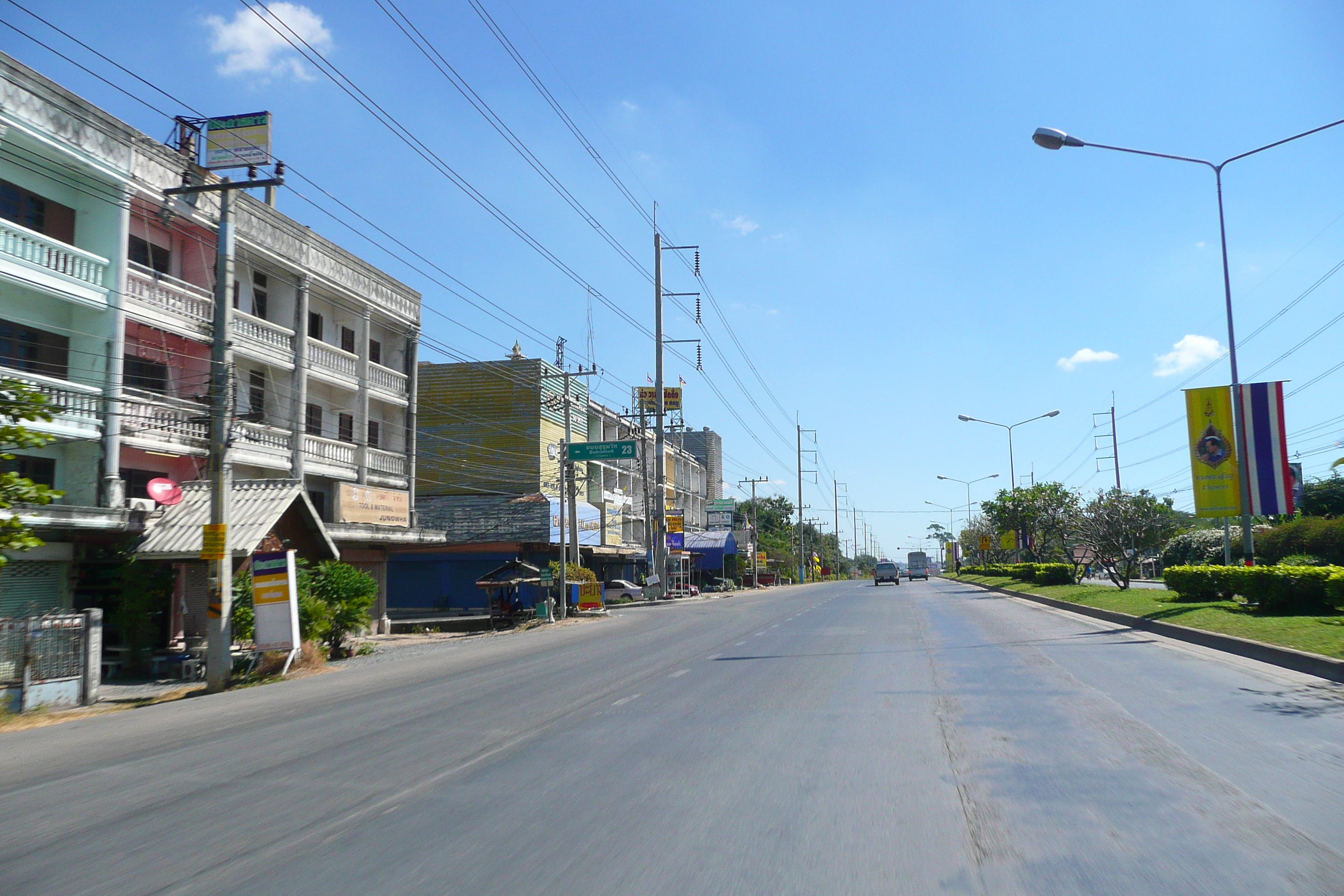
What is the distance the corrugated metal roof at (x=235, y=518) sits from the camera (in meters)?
19.0

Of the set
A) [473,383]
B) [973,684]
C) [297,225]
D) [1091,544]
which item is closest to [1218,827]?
[973,684]

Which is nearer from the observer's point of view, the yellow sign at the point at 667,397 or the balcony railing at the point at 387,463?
→ the balcony railing at the point at 387,463

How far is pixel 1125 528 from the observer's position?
107ft

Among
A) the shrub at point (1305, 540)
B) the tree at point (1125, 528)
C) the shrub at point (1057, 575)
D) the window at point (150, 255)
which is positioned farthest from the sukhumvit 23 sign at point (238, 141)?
the shrub at point (1305, 540)

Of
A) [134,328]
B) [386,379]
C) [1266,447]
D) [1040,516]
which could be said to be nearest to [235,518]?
[134,328]

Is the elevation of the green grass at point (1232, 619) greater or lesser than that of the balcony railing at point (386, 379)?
lesser

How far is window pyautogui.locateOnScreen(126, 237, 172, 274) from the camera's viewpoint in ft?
73.2

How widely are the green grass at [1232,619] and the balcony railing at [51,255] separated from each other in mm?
23190

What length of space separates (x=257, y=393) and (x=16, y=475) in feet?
52.7

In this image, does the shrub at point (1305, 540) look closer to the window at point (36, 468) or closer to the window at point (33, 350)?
the window at point (36, 468)

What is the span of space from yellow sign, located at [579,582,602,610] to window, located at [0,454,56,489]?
2056 centimetres

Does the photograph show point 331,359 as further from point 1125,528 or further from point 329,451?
point 1125,528

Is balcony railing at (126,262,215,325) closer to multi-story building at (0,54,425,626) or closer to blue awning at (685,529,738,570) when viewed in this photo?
multi-story building at (0,54,425,626)

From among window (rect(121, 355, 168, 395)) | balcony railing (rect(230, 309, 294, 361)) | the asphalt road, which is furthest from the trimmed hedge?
balcony railing (rect(230, 309, 294, 361))
